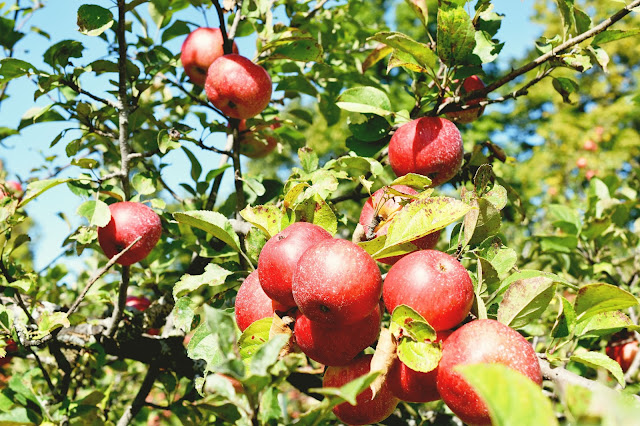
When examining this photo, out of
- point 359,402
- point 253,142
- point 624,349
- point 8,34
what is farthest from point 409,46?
point 8,34

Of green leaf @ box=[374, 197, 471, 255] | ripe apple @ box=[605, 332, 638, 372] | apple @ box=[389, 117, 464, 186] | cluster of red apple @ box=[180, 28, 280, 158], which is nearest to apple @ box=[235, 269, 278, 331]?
green leaf @ box=[374, 197, 471, 255]

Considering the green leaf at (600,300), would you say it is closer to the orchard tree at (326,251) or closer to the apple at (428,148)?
the orchard tree at (326,251)

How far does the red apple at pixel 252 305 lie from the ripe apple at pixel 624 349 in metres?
1.48

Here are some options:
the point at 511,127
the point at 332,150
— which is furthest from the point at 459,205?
the point at 511,127

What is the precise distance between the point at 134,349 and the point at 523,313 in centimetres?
123

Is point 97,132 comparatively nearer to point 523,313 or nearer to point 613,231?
point 523,313

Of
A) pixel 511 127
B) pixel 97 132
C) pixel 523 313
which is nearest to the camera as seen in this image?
pixel 523 313

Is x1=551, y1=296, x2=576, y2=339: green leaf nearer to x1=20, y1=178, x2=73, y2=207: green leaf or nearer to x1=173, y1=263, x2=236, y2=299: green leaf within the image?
x1=173, y1=263, x2=236, y2=299: green leaf

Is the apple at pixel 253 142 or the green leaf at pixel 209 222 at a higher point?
the green leaf at pixel 209 222

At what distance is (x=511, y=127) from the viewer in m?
15.5

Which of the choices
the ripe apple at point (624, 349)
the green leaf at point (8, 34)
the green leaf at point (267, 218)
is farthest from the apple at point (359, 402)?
the green leaf at point (8, 34)

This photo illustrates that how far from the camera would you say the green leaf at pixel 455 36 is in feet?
3.82

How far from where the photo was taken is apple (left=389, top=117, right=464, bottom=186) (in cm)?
126

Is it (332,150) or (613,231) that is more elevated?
(613,231)
